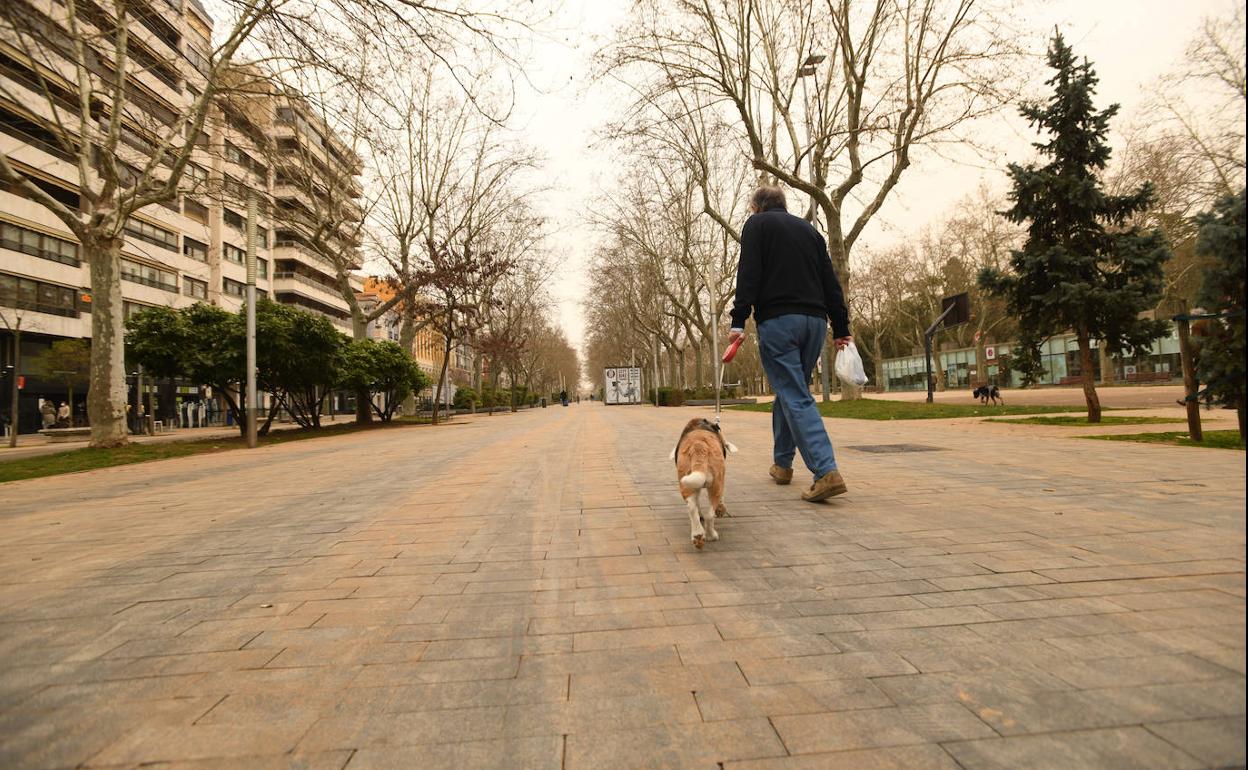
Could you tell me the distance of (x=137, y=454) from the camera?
39.5 ft

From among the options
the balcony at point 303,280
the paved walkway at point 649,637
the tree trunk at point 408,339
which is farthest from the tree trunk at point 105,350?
the balcony at point 303,280

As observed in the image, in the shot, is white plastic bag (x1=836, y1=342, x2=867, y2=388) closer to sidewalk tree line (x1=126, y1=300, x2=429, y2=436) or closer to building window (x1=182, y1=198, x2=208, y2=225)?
sidewalk tree line (x1=126, y1=300, x2=429, y2=436)

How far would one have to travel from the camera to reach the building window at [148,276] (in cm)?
3638

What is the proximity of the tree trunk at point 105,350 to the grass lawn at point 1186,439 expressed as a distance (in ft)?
56.8

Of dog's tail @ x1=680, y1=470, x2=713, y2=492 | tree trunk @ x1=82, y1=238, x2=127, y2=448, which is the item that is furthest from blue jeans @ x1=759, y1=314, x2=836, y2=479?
tree trunk @ x1=82, y1=238, x2=127, y2=448

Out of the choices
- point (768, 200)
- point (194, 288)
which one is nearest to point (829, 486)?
point (768, 200)

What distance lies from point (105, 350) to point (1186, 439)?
59.3ft

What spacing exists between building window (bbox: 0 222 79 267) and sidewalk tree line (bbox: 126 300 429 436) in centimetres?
2023

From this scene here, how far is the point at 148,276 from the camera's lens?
38.1 m

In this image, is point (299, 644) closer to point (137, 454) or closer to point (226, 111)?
point (137, 454)

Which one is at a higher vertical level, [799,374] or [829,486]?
[799,374]

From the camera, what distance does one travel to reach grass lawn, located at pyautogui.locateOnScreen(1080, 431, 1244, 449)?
271 inches

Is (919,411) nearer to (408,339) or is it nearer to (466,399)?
(408,339)

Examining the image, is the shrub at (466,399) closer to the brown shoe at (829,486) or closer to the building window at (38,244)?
the building window at (38,244)
